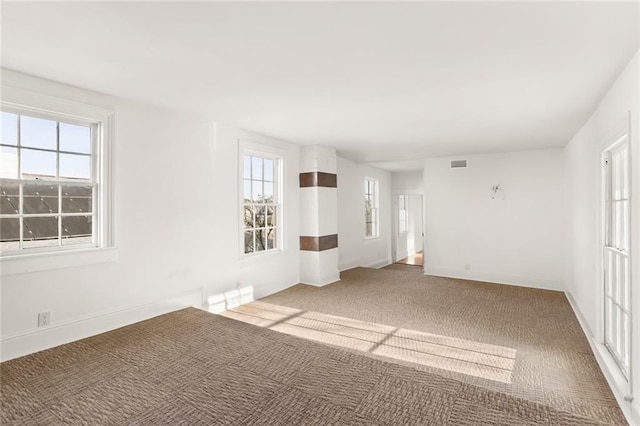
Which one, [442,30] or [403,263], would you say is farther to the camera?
[403,263]

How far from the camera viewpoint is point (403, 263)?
31.8ft

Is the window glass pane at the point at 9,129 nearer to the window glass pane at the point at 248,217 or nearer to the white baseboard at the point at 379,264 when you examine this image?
the window glass pane at the point at 248,217

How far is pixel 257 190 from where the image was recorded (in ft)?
17.7

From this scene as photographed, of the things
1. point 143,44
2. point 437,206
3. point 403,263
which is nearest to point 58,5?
point 143,44

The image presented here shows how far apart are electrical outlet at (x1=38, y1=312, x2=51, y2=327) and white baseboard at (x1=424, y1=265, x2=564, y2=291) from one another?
20.8ft

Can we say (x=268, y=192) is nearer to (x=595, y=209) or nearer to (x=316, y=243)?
(x=316, y=243)

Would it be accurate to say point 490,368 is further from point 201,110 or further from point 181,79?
point 201,110

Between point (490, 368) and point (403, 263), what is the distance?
672 centimetres

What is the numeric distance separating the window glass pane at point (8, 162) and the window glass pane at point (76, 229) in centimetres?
54

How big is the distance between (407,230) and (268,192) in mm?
6450

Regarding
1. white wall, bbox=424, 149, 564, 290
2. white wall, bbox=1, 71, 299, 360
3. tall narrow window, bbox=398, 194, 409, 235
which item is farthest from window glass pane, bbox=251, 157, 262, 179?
tall narrow window, bbox=398, 194, 409, 235

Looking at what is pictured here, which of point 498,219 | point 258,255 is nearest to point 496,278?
point 498,219

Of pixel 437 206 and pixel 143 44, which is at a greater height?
pixel 143 44

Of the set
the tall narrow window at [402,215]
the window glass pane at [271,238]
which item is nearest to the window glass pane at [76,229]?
the window glass pane at [271,238]
